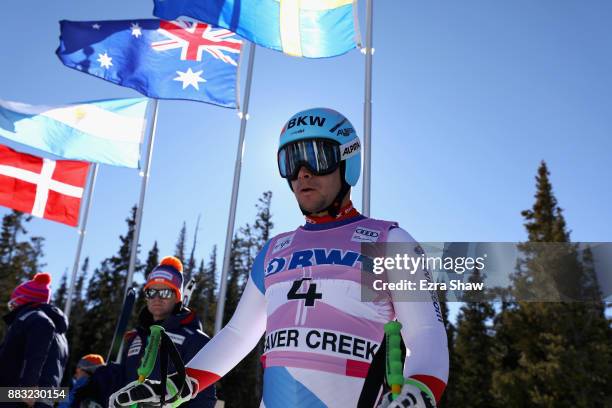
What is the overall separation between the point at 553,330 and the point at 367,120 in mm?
24028

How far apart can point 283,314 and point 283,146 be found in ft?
3.34

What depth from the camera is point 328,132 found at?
3.05m

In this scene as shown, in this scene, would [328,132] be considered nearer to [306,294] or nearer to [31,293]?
[306,294]

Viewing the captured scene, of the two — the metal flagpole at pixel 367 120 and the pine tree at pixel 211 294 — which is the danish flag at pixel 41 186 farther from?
the pine tree at pixel 211 294

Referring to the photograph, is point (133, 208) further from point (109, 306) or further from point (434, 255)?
point (434, 255)

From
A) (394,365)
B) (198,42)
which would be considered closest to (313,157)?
(394,365)

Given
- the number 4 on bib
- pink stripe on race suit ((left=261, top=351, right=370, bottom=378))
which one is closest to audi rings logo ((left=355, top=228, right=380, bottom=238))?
the number 4 on bib

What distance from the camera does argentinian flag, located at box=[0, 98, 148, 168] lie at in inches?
485

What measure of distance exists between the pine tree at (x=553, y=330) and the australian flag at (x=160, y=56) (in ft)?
63.2

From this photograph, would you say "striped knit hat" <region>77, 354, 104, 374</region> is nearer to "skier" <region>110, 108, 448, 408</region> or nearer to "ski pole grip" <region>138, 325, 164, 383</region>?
"skier" <region>110, 108, 448, 408</region>

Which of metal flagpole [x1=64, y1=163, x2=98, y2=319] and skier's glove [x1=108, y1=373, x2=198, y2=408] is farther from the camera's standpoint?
metal flagpole [x1=64, y1=163, x2=98, y2=319]

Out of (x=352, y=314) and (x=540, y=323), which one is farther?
(x=540, y=323)

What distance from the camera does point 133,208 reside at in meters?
48.5

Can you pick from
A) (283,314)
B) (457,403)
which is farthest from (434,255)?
(457,403)
